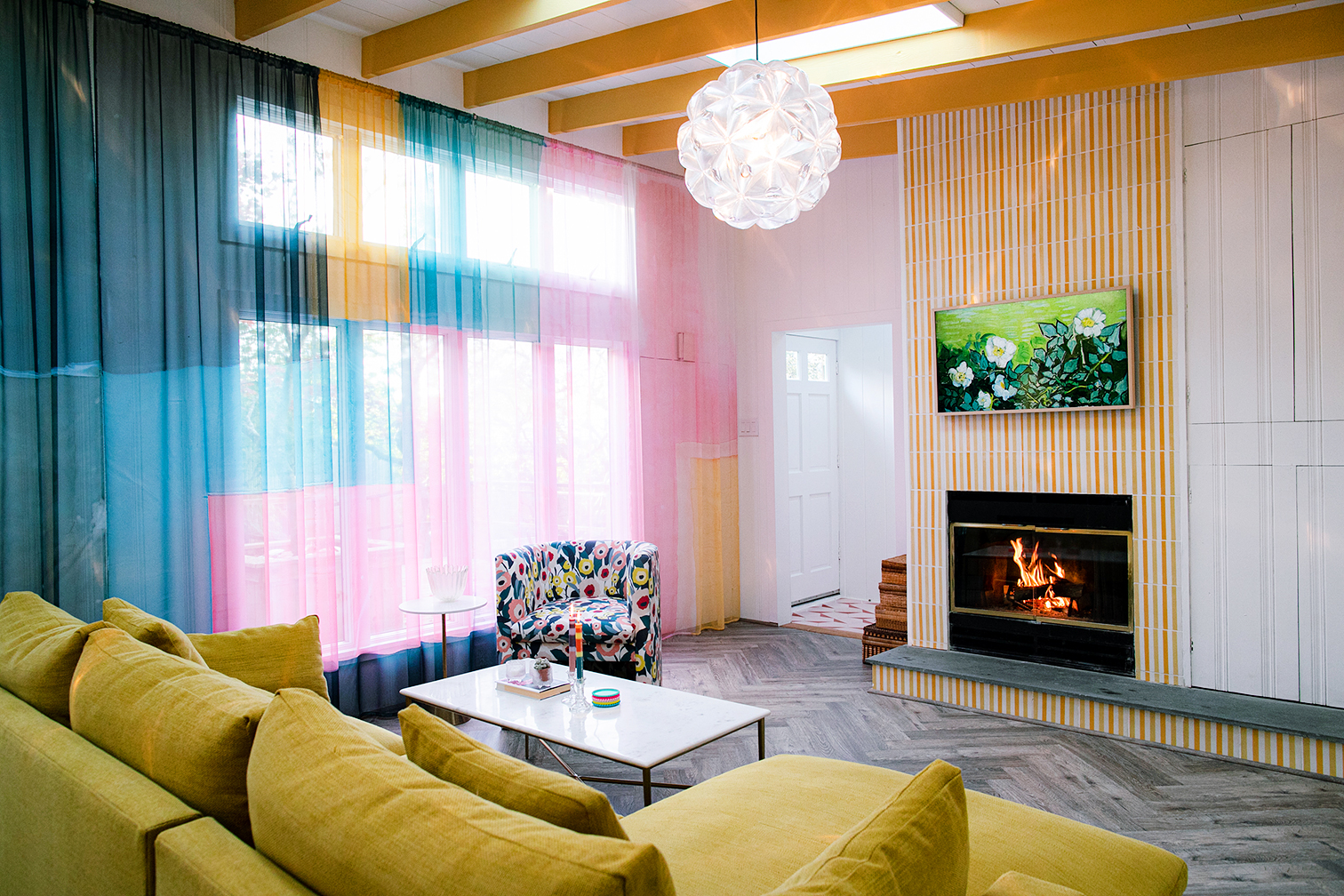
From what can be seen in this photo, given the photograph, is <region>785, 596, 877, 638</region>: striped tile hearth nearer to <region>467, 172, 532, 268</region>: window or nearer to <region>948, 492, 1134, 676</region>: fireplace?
<region>948, 492, 1134, 676</region>: fireplace

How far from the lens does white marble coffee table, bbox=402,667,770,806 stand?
264cm

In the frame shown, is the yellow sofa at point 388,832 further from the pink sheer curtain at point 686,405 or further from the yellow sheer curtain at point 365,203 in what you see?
the pink sheer curtain at point 686,405

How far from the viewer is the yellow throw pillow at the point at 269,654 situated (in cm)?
274

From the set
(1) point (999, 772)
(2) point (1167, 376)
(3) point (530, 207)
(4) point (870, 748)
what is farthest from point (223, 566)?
(2) point (1167, 376)

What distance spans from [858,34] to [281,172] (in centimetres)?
265

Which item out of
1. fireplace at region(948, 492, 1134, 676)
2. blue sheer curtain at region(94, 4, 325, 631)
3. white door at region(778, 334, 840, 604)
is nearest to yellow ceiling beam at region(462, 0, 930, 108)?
blue sheer curtain at region(94, 4, 325, 631)

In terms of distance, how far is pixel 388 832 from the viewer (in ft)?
3.74

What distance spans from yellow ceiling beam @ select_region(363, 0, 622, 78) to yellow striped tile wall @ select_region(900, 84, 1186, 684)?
7.32 ft

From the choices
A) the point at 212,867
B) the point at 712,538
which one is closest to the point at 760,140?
the point at 212,867

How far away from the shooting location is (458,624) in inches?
180

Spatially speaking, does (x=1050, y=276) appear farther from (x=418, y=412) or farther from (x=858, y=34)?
(x=418, y=412)

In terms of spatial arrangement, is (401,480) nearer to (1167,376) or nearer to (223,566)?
(223,566)

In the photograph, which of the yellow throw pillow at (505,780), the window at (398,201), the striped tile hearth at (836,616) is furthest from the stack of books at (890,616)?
the yellow throw pillow at (505,780)

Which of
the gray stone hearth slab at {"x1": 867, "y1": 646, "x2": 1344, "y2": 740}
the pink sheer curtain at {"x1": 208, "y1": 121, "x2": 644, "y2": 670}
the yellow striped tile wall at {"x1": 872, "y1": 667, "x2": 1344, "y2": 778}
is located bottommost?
the yellow striped tile wall at {"x1": 872, "y1": 667, "x2": 1344, "y2": 778}
